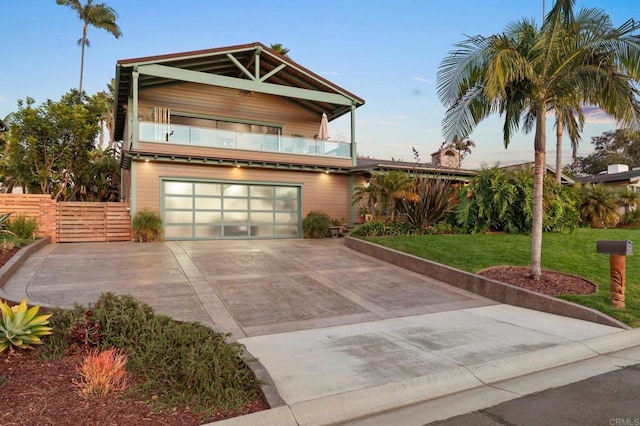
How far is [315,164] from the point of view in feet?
57.7

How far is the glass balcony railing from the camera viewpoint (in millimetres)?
15191

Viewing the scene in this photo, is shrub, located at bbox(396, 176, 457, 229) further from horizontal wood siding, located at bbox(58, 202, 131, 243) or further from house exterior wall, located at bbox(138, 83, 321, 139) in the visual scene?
horizontal wood siding, located at bbox(58, 202, 131, 243)

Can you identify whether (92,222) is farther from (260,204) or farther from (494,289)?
(494,289)

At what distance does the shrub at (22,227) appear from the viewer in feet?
38.1

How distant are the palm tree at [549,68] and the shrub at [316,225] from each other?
30.3ft

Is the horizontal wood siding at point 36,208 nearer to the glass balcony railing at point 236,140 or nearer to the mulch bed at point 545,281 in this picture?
the glass balcony railing at point 236,140

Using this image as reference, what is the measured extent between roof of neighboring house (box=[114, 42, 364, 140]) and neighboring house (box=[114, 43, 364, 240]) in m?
0.04

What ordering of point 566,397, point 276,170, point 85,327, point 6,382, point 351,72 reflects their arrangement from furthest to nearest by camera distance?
1. point 351,72
2. point 276,170
3. point 85,327
4. point 566,397
5. point 6,382

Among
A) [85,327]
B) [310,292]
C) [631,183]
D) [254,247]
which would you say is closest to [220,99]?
[254,247]

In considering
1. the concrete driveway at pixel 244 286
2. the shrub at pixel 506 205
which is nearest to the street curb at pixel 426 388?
the concrete driveway at pixel 244 286

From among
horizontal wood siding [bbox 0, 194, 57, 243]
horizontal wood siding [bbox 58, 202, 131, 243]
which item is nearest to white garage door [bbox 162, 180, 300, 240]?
horizontal wood siding [bbox 58, 202, 131, 243]

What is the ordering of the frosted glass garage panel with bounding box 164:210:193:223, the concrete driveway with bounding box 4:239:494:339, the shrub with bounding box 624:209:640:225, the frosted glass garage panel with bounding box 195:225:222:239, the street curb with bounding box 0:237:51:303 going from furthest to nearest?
the shrub with bounding box 624:209:640:225 → the frosted glass garage panel with bounding box 195:225:222:239 → the frosted glass garage panel with bounding box 164:210:193:223 → the street curb with bounding box 0:237:51:303 → the concrete driveway with bounding box 4:239:494:339

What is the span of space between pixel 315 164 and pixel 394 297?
10.8 m

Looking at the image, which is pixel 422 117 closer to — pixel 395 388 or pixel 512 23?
pixel 512 23
